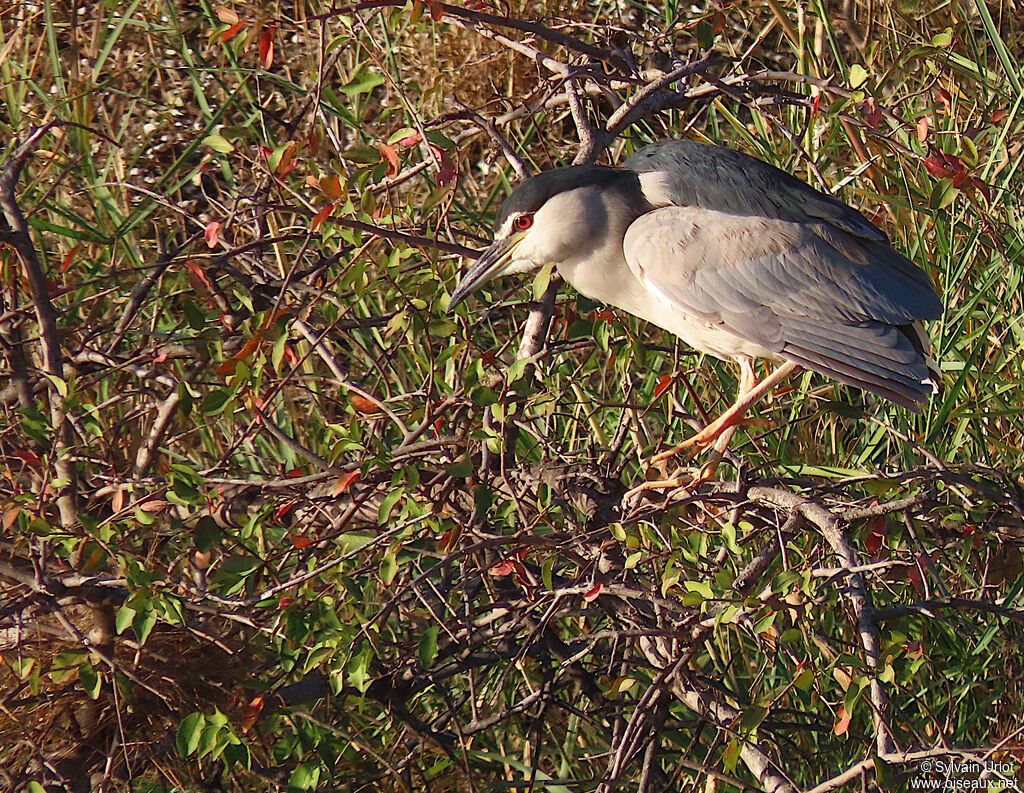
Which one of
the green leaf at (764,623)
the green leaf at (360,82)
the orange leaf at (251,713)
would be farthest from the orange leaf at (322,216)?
the green leaf at (764,623)

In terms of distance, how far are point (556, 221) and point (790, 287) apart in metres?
0.53

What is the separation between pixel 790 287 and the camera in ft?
8.13

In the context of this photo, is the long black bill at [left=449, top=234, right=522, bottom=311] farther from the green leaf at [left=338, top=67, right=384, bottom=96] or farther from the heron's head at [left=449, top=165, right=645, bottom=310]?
the green leaf at [left=338, top=67, right=384, bottom=96]

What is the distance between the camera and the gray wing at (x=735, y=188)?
2508mm

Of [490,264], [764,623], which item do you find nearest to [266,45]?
[490,264]

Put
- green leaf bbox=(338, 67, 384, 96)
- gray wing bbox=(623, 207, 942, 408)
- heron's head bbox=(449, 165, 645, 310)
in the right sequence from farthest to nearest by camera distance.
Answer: heron's head bbox=(449, 165, 645, 310)
gray wing bbox=(623, 207, 942, 408)
green leaf bbox=(338, 67, 384, 96)

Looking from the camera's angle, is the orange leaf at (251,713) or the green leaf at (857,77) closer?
the orange leaf at (251,713)

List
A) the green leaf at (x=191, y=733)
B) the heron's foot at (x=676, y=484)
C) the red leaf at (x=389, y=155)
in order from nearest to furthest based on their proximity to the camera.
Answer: the green leaf at (x=191, y=733), the red leaf at (x=389, y=155), the heron's foot at (x=676, y=484)

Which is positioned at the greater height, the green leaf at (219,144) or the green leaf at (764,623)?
the green leaf at (219,144)

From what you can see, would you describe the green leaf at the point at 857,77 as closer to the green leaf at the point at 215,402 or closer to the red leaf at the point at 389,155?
the red leaf at the point at 389,155

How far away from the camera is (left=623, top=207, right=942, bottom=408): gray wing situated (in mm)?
2373

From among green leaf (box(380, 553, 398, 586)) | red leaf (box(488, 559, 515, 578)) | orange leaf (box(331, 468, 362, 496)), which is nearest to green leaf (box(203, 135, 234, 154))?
orange leaf (box(331, 468, 362, 496))

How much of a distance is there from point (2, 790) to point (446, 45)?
10.0 feet

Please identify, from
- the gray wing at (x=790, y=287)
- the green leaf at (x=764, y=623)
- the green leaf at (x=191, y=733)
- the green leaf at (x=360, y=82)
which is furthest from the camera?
the gray wing at (x=790, y=287)
